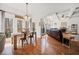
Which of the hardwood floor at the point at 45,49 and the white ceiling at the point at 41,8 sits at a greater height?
the white ceiling at the point at 41,8

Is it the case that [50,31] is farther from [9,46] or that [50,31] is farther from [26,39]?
[9,46]

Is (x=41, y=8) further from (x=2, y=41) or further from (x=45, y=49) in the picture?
(x=2, y=41)

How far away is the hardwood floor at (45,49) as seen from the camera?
2.87m

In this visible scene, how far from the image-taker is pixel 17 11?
2785 mm

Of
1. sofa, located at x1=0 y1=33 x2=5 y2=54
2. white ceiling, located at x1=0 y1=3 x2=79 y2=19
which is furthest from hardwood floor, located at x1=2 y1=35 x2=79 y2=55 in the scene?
white ceiling, located at x1=0 y1=3 x2=79 y2=19

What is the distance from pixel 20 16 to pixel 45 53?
92cm

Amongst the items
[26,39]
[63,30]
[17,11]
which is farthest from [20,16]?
[63,30]

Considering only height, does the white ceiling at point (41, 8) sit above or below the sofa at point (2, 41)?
above

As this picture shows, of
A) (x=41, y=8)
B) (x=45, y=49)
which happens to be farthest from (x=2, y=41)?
(x=41, y=8)

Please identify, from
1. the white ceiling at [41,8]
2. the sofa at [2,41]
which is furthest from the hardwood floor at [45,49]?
the white ceiling at [41,8]

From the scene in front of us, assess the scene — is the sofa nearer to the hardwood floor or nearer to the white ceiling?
the hardwood floor

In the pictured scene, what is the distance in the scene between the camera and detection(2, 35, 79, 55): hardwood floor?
2867 millimetres

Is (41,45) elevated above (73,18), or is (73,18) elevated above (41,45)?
(73,18)

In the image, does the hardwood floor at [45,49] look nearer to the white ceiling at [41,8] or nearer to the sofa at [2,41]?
the sofa at [2,41]
